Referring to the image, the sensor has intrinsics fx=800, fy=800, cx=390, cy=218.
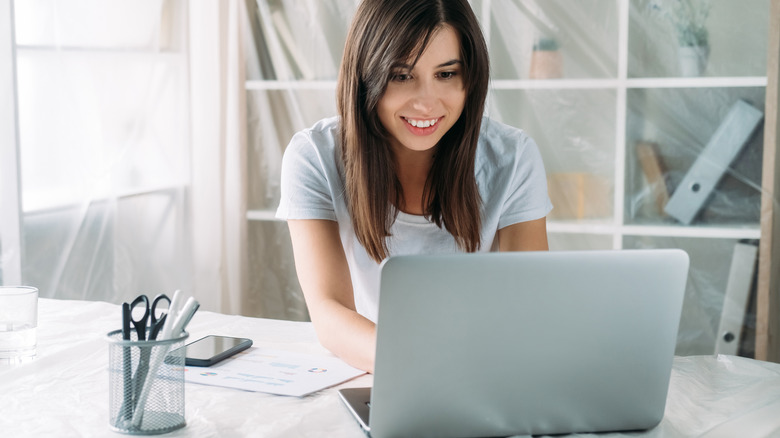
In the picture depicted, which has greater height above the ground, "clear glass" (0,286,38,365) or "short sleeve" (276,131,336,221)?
"short sleeve" (276,131,336,221)

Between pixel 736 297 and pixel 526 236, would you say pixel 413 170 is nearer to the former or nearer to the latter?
pixel 526 236

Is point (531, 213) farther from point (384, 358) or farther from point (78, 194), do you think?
point (78, 194)

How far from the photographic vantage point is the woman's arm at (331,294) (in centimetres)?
104

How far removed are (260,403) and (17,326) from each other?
405 millimetres

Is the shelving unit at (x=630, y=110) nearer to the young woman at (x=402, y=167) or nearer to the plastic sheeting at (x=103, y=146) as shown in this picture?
the young woman at (x=402, y=167)

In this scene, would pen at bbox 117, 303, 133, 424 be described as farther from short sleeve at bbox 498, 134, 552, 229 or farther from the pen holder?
short sleeve at bbox 498, 134, 552, 229

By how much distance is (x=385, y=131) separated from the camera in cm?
139

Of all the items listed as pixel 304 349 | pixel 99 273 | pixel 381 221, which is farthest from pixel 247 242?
pixel 304 349

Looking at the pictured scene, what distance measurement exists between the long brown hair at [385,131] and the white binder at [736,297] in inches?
41.1

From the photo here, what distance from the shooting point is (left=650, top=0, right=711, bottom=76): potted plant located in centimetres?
213

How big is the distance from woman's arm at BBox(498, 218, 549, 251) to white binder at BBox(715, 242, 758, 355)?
94 cm

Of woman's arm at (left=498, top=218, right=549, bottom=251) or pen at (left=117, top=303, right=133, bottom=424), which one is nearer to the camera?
pen at (left=117, top=303, right=133, bottom=424)

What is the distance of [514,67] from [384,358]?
66.2 inches

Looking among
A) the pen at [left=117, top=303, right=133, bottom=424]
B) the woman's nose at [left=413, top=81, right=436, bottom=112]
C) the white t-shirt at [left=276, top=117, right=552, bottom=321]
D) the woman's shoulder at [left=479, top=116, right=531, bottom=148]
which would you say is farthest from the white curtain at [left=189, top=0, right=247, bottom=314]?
the pen at [left=117, top=303, right=133, bottom=424]
